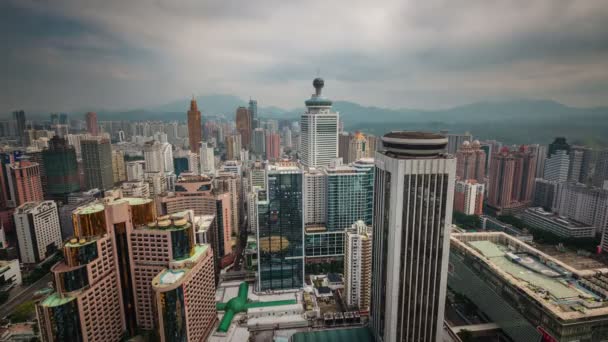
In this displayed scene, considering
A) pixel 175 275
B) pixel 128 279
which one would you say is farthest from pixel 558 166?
pixel 128 279

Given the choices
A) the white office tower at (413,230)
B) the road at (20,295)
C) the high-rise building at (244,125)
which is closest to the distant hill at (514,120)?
the white office tower at (413,230)

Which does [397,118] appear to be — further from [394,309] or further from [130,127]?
[130,127]

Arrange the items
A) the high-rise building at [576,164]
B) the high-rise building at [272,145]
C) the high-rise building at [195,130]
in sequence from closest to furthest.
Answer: the high-rise building at [576,164] → the high-rise building at [195,130] → the high-rise building at [272,145]

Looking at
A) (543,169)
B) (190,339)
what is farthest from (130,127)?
(543,169)

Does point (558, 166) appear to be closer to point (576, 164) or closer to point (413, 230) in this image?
point (576, 164)

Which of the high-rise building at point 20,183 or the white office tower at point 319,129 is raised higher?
the white office tower at point 319,129

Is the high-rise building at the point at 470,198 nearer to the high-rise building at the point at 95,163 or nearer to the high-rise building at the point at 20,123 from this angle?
the high-rise building at the point at 20,123
